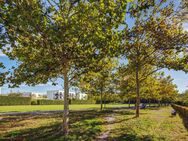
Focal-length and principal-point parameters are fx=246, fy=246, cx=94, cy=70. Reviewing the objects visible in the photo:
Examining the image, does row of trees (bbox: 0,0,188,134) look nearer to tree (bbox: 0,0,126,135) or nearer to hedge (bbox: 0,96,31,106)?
tree (bbox: 0,0,126,135)

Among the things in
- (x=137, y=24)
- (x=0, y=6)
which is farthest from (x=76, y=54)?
(x=137, y=24)

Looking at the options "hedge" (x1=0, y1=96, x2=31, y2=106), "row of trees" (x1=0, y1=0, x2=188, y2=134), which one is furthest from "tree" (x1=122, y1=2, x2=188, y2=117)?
"hedge" (x1=0, y1=96, x2=31, y2=106)

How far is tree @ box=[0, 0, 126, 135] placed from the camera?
1059 cm

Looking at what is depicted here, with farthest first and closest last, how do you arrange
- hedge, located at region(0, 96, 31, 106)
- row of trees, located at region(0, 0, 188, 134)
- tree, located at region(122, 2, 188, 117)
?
hedge, located at region(0, 96, 31, 106)
tree, located at region(122, 2, 188, 117)
row of trees, located at region(0, 0, 188, 134)

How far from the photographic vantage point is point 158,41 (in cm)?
2156

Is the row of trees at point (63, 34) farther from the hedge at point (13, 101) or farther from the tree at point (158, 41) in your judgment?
the hedge at point (13, 101)

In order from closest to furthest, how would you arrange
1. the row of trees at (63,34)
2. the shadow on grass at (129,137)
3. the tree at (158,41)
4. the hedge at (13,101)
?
1. the row of trees at (63,34)
2. the shadow on grass at (129,137)
3. the tree at (158,41)
4. the hedge at (13,101)

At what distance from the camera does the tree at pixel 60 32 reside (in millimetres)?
10594

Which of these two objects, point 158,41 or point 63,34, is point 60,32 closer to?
point 63,34

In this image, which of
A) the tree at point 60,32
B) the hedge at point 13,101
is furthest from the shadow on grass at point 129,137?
the hedge at point 13,101

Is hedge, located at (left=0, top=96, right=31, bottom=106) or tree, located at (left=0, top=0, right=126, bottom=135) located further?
hedge, located at (left=0, top=96, right=31, bottom=106)

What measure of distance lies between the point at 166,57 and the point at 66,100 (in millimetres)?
13115

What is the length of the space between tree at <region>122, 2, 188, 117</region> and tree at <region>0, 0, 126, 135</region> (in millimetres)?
6496

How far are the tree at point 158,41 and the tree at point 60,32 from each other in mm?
6496
